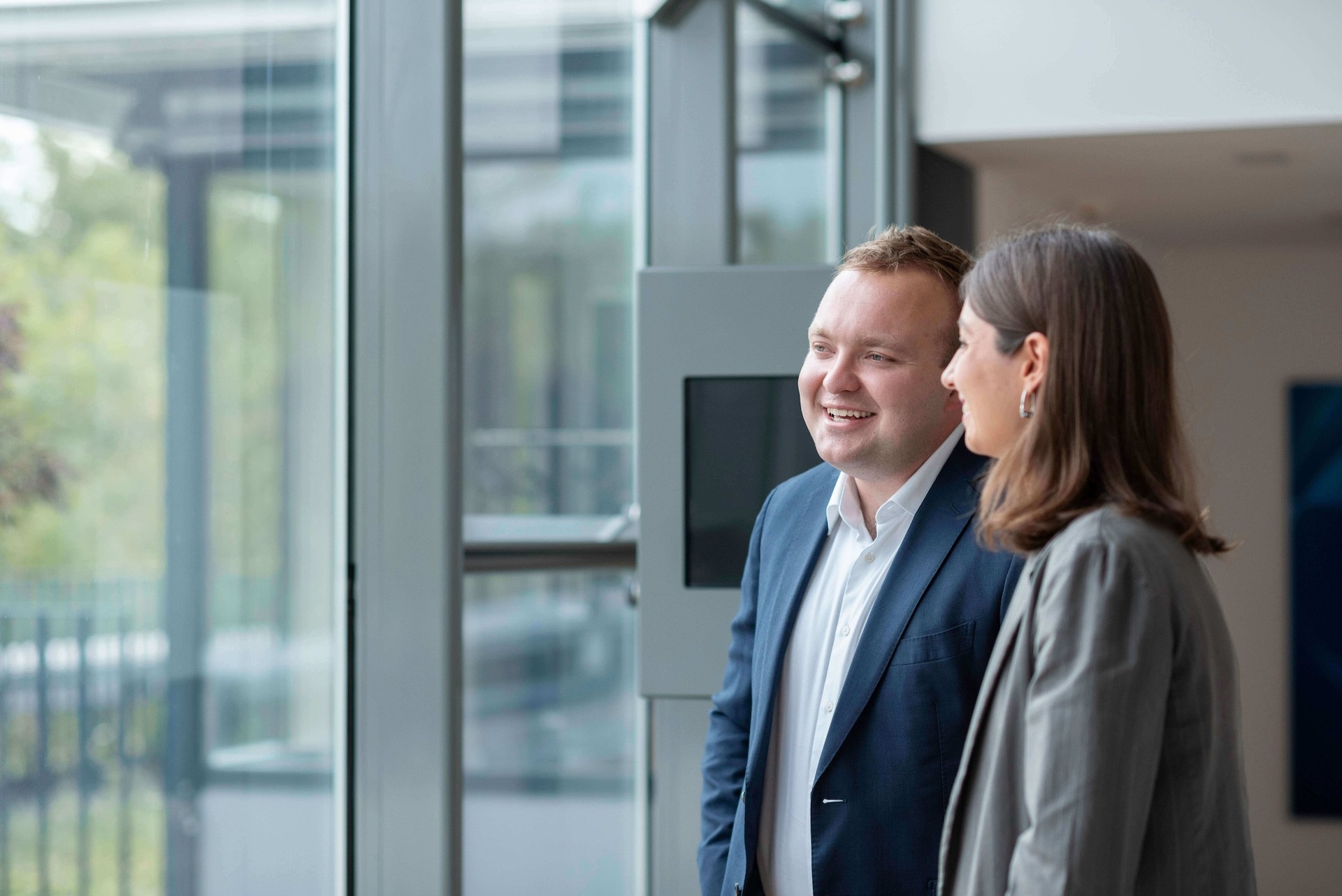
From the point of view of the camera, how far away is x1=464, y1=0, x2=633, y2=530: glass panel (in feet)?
9.70

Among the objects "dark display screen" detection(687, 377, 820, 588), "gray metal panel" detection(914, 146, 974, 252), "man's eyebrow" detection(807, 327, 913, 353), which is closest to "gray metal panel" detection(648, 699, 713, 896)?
"dark display screen" detection(687, 377, 820, 588)

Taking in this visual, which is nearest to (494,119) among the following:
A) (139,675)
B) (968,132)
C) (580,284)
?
(580,284)

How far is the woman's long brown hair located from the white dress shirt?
16.4 inches

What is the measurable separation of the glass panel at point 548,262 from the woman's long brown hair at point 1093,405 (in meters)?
1.72

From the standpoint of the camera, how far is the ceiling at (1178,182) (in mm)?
4402

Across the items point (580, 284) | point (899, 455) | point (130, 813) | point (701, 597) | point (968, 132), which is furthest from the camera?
point (968, 132)

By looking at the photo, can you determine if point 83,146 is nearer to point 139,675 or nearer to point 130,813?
point 139,675

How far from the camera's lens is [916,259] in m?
1.80

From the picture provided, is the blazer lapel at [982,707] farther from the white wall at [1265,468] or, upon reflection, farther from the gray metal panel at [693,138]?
the white wall at [1265,468]

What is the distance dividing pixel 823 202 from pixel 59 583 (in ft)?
10.3

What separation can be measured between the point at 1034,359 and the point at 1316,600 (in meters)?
5.68

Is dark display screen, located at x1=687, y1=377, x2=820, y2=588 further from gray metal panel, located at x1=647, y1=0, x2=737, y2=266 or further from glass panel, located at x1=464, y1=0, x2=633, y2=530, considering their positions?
gray metal panel, located at x1=647, y1=0, x2=737, y2=266

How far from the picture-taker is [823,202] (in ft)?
14.5

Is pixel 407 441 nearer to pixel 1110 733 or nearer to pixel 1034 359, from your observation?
pixel 1034 359
